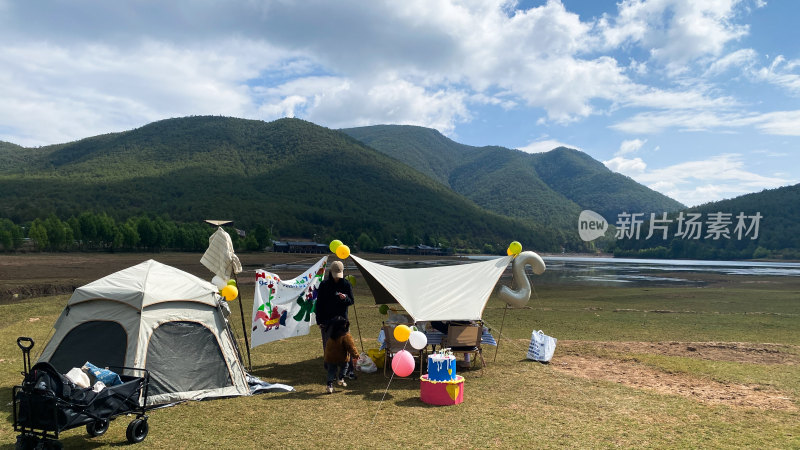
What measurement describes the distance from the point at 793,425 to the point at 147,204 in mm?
108267

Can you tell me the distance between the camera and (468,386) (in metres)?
9.02

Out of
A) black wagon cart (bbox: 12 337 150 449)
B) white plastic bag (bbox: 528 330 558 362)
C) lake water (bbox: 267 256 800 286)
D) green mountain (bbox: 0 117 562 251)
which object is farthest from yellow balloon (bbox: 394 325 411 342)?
green mountain (bbox: 0 117 562 251)

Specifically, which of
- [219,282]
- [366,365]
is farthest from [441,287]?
[219,282]

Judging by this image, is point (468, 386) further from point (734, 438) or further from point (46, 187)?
point (46, 187)

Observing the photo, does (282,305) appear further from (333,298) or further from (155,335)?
(155,335)

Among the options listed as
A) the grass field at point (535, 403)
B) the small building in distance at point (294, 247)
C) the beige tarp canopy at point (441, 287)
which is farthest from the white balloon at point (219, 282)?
the small building in distance at point (294, 247)

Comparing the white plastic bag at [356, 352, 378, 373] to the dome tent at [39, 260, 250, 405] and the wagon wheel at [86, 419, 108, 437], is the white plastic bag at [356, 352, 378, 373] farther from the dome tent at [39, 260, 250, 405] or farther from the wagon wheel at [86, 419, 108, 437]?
the wagon wheel at [86, 419, 108, 437]

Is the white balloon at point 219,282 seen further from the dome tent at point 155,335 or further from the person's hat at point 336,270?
the person's hat at point 336,270

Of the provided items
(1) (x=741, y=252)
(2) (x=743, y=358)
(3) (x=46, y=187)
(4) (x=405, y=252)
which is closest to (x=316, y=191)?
(4) (x=405, y=252)

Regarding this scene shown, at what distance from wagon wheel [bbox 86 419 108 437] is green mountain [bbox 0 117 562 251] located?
297 feet

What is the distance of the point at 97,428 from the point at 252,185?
11975 cm

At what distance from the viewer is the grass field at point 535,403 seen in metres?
6.32

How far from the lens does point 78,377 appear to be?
19.1 ft

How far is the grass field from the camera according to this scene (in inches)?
249
